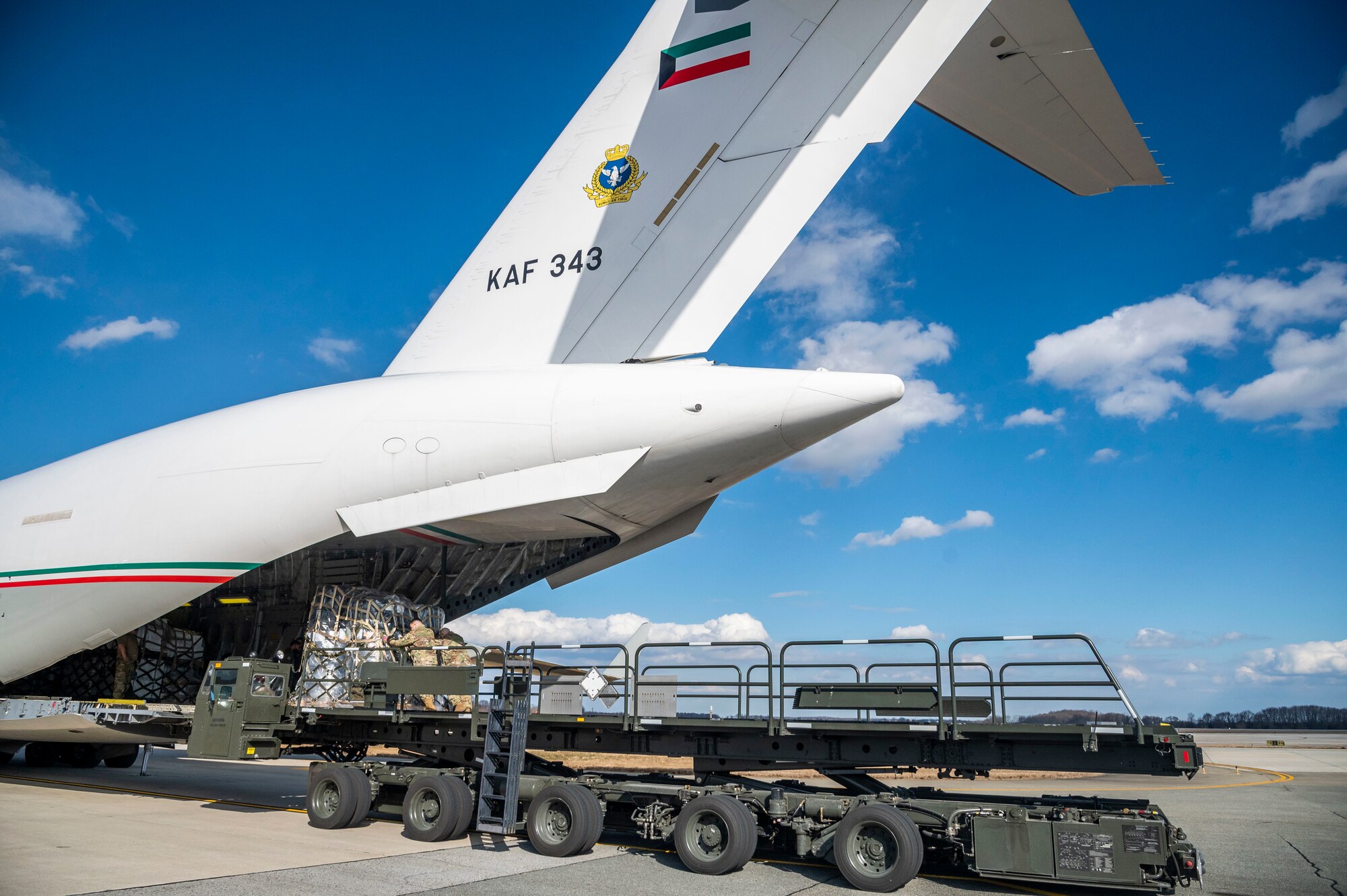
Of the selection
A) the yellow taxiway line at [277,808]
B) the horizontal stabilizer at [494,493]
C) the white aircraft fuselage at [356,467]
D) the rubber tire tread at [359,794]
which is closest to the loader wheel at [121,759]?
the yellow taxiway line at [277,808]

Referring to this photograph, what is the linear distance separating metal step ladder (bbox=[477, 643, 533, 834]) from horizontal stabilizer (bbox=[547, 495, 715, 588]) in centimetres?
306

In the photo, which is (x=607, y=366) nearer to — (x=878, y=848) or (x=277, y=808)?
(x=878, y=848)

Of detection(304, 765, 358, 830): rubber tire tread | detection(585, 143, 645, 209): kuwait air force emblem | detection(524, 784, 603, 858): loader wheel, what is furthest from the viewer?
detection(585, 143, 645, 209): kuwait air force emblem

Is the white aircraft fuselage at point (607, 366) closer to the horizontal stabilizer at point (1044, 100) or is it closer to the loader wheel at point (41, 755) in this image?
the horizontal stabilizer at point (1044, 100)

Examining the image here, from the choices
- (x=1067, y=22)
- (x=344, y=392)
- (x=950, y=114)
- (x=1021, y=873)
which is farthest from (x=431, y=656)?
(x=1067, y=22)

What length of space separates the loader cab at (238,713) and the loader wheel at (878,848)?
21.5ft

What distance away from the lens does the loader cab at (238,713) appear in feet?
33.2

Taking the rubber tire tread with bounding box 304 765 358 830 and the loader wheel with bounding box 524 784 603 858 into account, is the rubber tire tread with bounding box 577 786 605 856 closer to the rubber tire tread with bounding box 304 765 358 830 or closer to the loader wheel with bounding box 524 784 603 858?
the loader wheel with bounding box 524 784 603 858

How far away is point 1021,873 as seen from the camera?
695 cm

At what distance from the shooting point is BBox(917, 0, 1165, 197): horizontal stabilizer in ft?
31.9

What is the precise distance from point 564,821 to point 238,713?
165 inches

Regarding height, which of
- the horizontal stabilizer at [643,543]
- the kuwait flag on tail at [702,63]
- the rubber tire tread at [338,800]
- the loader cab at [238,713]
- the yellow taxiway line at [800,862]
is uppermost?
the kuwait flag on tail at [702,63]

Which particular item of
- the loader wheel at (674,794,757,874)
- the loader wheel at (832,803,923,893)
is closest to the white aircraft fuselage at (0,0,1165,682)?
the loader wheel at (674,794,757,874)

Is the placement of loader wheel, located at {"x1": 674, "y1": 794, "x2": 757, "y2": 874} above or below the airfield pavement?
above
